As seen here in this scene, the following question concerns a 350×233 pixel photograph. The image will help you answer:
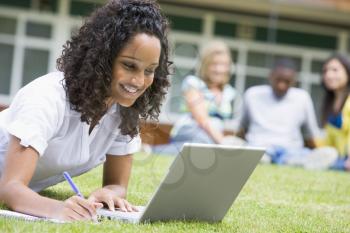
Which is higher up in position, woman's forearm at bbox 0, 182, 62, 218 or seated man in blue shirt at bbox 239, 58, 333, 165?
woman's forearm at bbox 0, 182, 62, 218

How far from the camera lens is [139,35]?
300 cm

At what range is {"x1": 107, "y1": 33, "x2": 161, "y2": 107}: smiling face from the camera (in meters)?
2.98

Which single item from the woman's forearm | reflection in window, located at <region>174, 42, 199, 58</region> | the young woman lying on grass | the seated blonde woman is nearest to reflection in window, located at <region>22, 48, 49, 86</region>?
reflection in window, located at <region>174, 42, 199, 58</region>

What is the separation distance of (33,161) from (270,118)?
5928mm

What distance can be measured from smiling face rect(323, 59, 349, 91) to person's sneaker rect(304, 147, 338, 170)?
2.27ft

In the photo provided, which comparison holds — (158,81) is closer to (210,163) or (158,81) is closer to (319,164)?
(210,163)

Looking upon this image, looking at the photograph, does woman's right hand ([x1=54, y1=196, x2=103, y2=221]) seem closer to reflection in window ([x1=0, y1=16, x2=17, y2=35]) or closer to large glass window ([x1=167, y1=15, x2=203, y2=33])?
reflection in window ([x1=0, y1=16, x2=17, y2=35])

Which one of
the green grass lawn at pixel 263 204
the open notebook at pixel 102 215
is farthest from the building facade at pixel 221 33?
the open notebook at pixel 102 215

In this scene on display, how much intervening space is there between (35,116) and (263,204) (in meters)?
1.65

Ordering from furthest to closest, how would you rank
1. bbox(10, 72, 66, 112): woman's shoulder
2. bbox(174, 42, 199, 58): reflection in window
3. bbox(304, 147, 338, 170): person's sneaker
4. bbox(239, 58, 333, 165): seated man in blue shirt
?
bbox(174, 42, 199, 58): reflection in window, bbox(239, 58, 333, 165): seated man in blue shirt, bbox(304, 147, 338, 170): person's sneaker, bbox(10, 72, 66, 112): woman's shoulder

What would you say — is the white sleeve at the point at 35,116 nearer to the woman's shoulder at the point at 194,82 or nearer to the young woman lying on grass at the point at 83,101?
the young woman lying on grass at the point at 83,101

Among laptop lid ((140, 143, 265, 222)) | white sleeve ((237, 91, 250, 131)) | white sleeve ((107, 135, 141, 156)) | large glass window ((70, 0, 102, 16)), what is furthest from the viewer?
large glass window ((70, 0, 102, 16))

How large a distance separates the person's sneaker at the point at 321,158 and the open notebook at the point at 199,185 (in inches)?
197

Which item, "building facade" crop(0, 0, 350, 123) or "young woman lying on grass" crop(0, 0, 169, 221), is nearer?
"young woman lying on grass" crop(0, 0, 169, 221)
